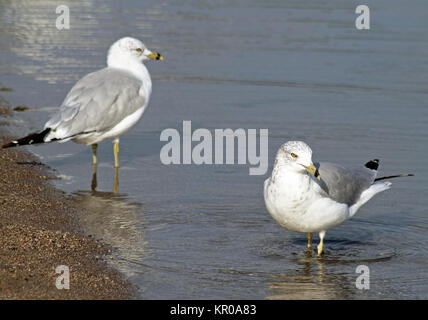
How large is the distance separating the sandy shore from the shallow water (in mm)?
230

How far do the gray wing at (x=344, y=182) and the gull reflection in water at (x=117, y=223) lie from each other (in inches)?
68.2

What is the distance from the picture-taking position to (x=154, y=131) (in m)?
12.2

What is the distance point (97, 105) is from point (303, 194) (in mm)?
3652

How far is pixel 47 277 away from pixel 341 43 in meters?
11.9

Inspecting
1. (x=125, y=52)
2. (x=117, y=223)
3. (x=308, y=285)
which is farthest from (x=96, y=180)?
(x=308, y=285)

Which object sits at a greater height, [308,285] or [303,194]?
[303,194]

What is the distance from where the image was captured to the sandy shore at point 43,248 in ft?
21.2

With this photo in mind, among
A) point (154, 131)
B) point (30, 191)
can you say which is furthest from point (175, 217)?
point (154, 131)

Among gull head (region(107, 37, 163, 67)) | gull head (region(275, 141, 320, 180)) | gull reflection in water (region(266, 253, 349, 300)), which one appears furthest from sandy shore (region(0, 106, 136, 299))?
gull head (region(107, 37, 163, 67))

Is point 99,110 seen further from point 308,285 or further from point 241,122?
point 308,285

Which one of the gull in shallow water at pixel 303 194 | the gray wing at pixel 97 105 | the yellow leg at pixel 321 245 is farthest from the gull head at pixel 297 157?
the gray wing at pixel 97 105

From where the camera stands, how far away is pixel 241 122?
12.4 m
